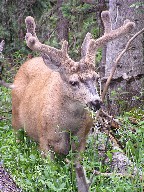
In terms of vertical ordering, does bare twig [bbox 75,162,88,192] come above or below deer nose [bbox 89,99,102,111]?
below

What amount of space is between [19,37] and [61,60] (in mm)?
8020

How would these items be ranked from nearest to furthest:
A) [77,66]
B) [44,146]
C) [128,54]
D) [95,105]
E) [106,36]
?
[95,105] < [77,66] < [44,146] < [106,36] < [128,54]

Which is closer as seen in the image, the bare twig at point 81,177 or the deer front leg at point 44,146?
the bare twig at point 81,177

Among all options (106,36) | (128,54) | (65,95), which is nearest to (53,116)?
(65,95)

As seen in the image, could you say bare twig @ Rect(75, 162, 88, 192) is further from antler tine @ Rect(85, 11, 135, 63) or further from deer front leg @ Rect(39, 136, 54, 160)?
antler tine @ Rect(85, 11, 135, 63)

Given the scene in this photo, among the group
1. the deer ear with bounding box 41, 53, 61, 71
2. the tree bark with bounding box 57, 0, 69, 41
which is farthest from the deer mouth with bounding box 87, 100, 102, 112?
the tree bark with bounding box 57, 0, 69, 41

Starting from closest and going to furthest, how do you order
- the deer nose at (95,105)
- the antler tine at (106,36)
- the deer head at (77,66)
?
the deer nose at (95,105) < the deer head at (77,66) < the antler tine at (106,36)

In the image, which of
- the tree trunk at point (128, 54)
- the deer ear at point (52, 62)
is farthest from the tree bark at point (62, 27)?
the deer ear at point (52, 62)

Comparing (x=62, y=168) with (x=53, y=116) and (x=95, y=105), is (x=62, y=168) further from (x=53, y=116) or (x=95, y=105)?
(x=53, y=116)

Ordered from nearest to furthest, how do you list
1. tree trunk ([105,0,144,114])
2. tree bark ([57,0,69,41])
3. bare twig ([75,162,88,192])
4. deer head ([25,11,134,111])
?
bare twig ([75,162,88,192])
deer head ([25,11,134,111])
tree trunk ([105,0,144,114])
tree bark ([57,0,69,41])

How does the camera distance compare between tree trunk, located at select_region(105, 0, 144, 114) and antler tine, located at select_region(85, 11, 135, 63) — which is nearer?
antler tine, located at select_region(85, 11, 135, 63)

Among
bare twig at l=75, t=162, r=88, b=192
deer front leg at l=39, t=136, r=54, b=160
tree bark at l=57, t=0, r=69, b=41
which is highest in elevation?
tree bark at l=57, t=0, r=69, b=41

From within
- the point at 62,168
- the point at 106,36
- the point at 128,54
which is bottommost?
the point at 62,168

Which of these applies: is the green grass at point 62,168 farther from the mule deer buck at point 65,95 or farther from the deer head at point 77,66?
the deer head at point 77,66
